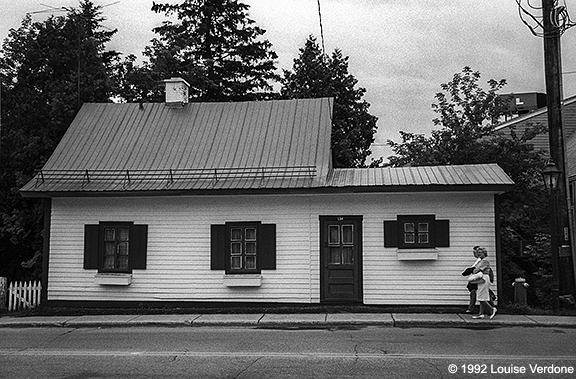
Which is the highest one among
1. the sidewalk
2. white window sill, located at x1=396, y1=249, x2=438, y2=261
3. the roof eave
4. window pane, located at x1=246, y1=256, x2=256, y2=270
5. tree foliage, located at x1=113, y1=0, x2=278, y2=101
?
tree foliage, located at x1=113, y1=0, x2=278, y2=101

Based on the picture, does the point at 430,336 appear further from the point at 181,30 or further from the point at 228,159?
the point at 181,30

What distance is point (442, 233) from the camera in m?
15.1

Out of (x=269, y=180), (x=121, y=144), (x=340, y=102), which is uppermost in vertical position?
(x=340, y=102)

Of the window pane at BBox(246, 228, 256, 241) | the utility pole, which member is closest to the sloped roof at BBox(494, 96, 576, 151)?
the utility pole

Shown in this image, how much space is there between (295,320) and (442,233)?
4.29 m

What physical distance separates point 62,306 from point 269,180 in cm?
650

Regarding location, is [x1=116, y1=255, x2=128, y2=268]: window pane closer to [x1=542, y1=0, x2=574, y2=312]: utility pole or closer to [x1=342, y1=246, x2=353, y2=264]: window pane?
[x1=342, y1=246, x2=353, y2=264]: window pane

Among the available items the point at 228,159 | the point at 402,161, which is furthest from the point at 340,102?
the point at 228,159

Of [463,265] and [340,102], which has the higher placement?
[340,102]

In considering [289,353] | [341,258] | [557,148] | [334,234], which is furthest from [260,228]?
[557,148]

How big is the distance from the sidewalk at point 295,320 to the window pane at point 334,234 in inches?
80.6

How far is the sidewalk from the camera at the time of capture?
1308 centimetres

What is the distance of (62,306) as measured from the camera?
16391 millimetres

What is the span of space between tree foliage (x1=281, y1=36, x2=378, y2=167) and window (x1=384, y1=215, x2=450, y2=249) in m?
15.8
